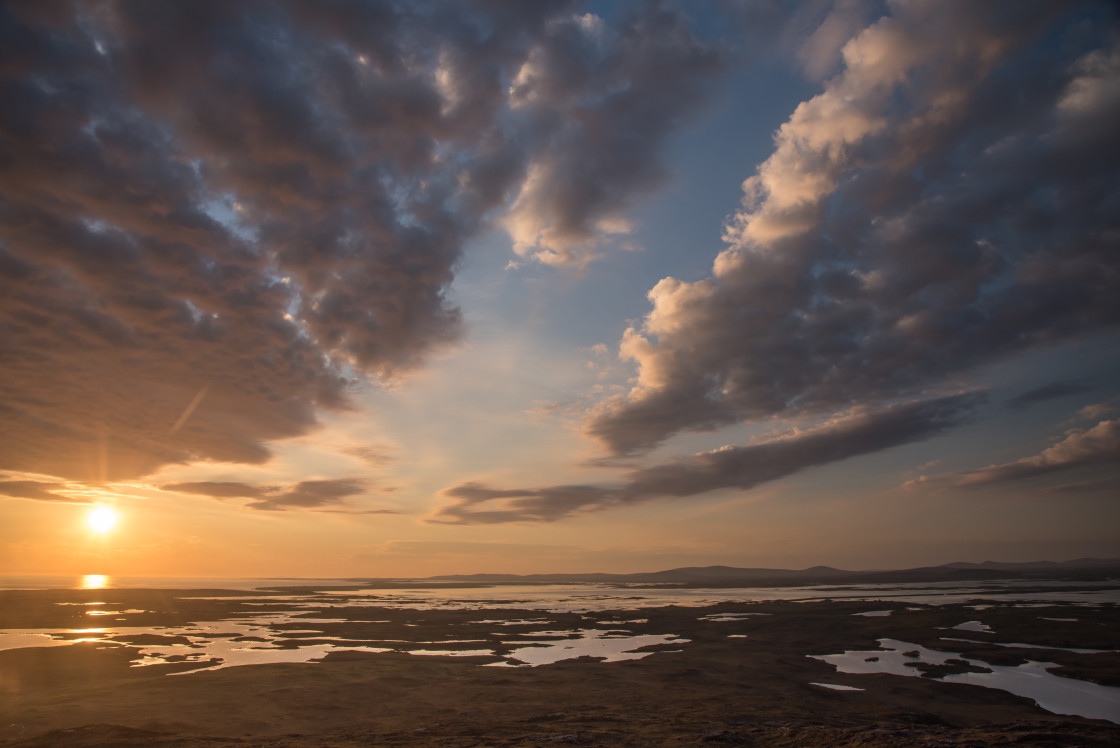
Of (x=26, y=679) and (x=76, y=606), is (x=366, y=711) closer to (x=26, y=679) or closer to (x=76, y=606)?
(x=26, y=679)

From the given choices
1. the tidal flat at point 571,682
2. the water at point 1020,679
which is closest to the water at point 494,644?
the water at point 1020,679

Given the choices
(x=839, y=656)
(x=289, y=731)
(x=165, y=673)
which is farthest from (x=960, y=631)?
(x=165, y=673)

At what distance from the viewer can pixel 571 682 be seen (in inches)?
1037

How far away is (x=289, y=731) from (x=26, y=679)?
1873 cm

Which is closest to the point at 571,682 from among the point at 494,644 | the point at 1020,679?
the point at 494,644

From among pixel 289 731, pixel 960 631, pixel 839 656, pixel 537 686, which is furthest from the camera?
pixel 960 631

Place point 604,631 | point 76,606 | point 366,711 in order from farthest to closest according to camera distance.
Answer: point 76,606 < point 604,631 < point 366,711

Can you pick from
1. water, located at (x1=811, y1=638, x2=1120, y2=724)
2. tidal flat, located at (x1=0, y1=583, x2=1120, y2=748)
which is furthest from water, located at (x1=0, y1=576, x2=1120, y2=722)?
tidal flat, located at (x1=0, y1=583, x2=1120, y2=748)

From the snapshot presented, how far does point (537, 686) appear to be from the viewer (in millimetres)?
25500

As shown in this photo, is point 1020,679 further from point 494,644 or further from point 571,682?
point 494,644

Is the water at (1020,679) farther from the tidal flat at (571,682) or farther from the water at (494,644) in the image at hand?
the tidal flat at (571,682)

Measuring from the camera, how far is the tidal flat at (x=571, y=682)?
17.0 meters

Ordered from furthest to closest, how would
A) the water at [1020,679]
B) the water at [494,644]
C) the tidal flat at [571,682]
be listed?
the water at [494,644] < the water at [1020,679] < the tidal flat at [571,682]

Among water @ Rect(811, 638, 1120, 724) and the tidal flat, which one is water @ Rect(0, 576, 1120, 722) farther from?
the tidal flat
